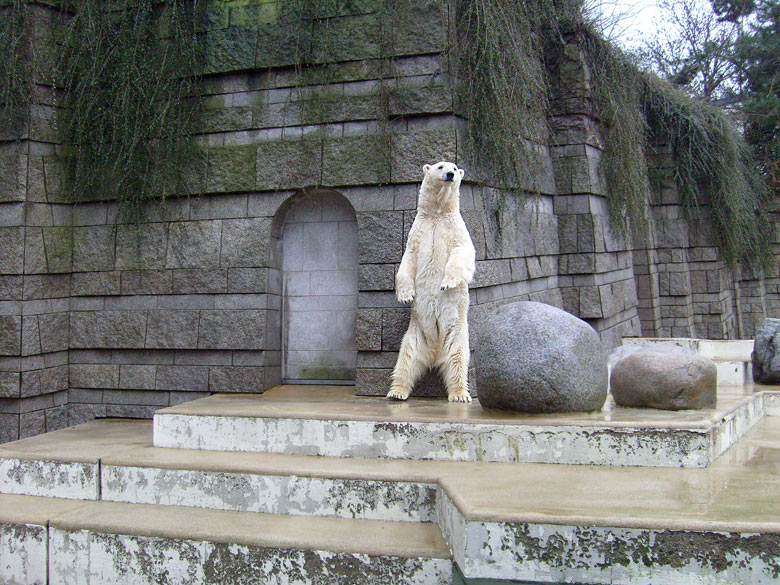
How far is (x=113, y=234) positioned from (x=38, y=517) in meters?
3.40

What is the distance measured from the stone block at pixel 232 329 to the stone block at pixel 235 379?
0.70ft

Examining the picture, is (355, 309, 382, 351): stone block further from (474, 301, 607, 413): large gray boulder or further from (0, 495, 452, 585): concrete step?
(0, 495, 452, 585): concrete step

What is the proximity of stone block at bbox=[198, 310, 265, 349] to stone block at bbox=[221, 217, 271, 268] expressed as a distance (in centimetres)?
48

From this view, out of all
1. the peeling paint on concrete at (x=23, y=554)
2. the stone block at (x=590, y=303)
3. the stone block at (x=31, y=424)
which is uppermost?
the stone block at (x=590, y=303)

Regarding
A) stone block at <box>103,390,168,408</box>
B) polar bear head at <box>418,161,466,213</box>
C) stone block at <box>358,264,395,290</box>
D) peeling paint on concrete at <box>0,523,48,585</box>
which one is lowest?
peeling paint on concrete at <box>0,523,48,585</box>

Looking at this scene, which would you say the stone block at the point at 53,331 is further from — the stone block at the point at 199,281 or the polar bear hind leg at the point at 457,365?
the polar bear hind leg at the point at 457,365

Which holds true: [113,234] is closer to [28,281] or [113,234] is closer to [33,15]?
[28,281]

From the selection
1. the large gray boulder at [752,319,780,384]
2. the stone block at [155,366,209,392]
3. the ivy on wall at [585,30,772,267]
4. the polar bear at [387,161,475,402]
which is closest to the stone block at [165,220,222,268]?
the stone block at [155,366,209,392]

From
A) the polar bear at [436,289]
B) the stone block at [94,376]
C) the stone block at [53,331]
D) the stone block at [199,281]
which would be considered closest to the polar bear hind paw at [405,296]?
the polar bear at [436,289]

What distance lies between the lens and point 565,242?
845 centimetres

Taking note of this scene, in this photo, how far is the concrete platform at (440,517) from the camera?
320 centimetres

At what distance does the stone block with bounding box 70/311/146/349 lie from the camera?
23.5ft

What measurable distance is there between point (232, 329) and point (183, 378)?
0.71 metres

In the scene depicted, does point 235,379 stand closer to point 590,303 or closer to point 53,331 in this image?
point 53,331
